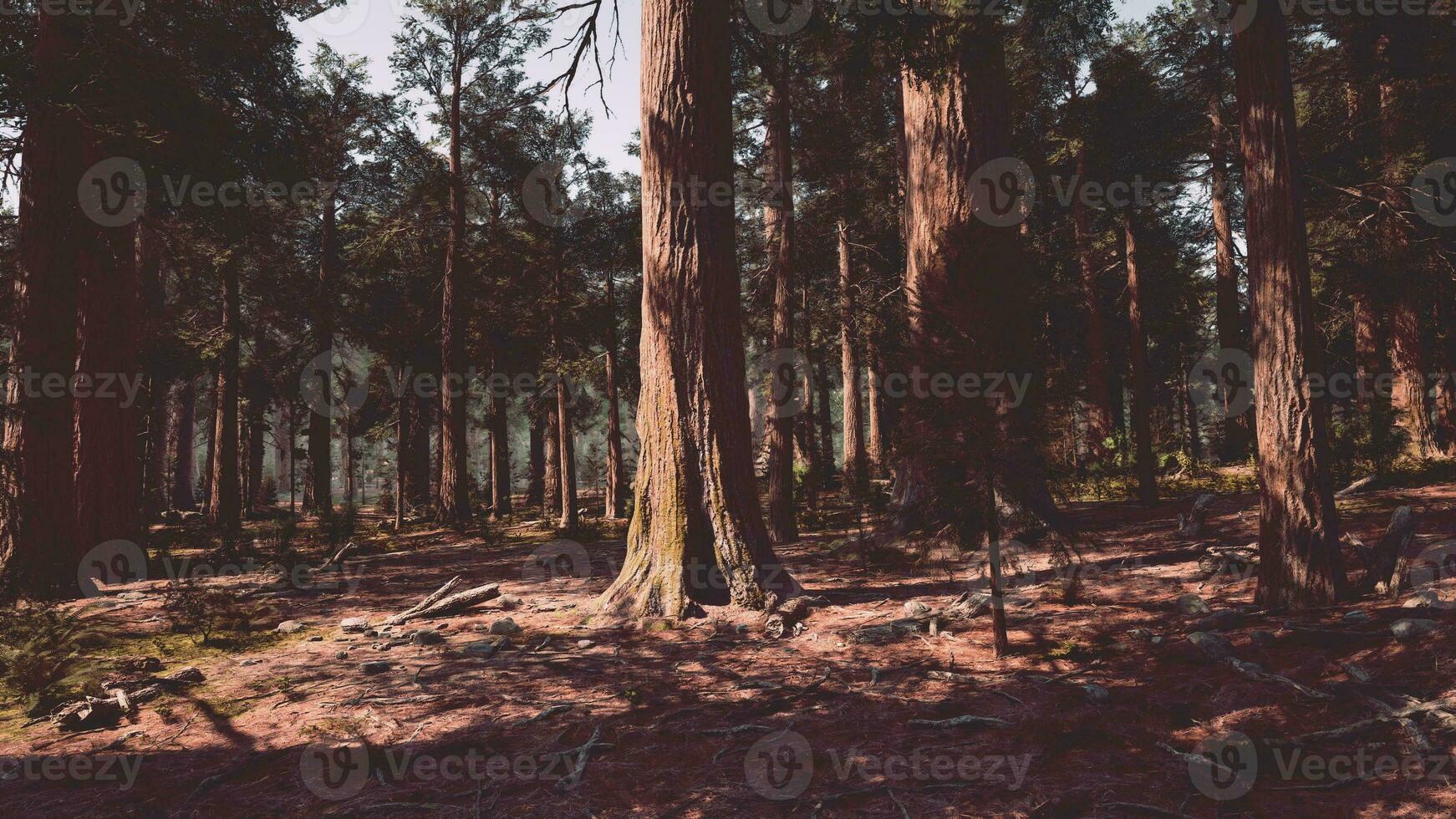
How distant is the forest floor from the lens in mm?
3283

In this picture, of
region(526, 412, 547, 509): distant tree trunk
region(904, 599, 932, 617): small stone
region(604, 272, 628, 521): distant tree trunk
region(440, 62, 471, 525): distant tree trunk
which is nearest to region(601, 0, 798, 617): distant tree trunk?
region(904, 599, 932, 617): small stone

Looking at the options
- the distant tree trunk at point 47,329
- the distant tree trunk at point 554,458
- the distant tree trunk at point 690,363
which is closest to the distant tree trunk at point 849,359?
the distant tree trunk at point 554,458

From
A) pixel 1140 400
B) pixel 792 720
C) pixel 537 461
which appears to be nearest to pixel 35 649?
pixel 792 720

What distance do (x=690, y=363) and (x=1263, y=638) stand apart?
4945 millimetres

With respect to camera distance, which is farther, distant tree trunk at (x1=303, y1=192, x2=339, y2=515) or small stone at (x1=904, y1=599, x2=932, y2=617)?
distant tree trunk at (x1=303, y1=192, x2=339, y2=515)

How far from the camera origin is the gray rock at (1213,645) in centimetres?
469

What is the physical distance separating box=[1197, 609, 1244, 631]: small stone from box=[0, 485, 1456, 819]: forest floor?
14 centimetres

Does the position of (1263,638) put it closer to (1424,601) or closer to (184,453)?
(1424,601)

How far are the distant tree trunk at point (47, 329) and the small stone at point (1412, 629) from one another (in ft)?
40.6

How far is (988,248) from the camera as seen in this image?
203 inches

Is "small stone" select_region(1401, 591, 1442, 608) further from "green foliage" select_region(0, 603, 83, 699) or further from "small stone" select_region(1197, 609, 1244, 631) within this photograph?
"green foliage" select_region(0, 603, 83, 699)

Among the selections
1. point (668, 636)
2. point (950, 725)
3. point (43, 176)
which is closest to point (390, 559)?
point (43, 176)

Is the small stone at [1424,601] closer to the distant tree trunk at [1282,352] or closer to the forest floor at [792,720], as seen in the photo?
the forest floor at [792,720]

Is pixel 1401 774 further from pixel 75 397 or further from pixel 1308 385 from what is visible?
pixel 75 397
